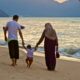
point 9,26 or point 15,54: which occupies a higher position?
point 9,26

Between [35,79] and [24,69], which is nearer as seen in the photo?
[35,79]

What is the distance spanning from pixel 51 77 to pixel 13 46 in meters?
1.49

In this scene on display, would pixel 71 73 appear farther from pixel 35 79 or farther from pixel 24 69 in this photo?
pixel 35 79

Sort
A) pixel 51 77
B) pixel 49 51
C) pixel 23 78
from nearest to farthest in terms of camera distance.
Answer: pixel 23 78 < pixel 51 77 < pixel 49 51

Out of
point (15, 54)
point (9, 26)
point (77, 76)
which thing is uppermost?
point (9, 26)

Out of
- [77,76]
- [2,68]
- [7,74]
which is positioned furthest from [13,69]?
[77,76]

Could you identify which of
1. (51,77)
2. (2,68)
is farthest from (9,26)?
(51,77)

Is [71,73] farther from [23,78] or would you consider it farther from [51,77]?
[23,78]

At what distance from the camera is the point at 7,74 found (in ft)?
33.2

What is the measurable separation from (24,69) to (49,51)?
43.5 inches

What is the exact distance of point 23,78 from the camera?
32.0 ft

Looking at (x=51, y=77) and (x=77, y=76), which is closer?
(x=51, y=77)

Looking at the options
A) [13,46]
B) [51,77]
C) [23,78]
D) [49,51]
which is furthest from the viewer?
[49,51]

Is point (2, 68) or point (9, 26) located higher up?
point (9, 26)
